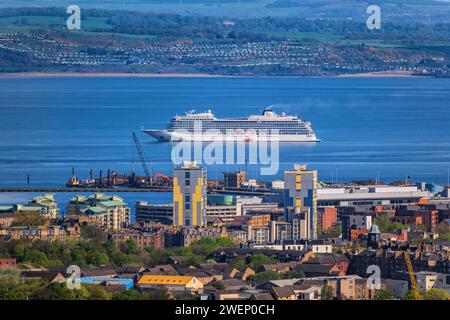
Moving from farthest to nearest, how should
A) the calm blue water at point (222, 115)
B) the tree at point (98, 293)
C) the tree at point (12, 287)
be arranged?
the calm blue water at point (222, 115)
the tree at point (98, 293)
the tree at point (12, 287)

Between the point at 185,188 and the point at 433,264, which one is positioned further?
the point at 185,188

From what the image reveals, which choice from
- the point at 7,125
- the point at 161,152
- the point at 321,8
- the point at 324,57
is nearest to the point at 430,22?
the point at 321,8

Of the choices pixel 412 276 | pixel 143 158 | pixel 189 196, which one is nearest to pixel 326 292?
pixel 412 276

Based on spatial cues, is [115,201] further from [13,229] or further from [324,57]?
[324,57]

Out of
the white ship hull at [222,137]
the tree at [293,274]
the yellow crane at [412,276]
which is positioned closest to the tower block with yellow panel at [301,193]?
the yellow crane at [412,276]

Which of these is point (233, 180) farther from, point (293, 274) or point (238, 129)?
point (238, 129)

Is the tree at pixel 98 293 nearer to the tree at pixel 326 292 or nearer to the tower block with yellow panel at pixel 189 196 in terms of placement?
the tree at pixel 326 292
